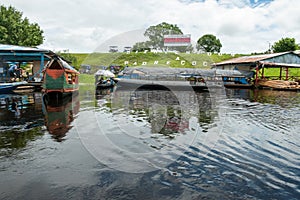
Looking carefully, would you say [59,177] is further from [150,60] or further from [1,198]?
[150,60]

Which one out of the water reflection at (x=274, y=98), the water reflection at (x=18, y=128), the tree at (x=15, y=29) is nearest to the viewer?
the water reflection at (x=18, y=128)

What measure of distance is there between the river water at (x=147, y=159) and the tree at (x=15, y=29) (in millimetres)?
32564

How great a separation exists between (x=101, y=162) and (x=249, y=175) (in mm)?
3267

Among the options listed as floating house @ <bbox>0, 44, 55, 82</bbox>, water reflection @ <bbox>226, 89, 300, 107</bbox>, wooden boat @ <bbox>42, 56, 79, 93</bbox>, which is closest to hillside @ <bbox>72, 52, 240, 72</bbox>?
floating house @ <bbox>0, 44, 55, 82</bbox>

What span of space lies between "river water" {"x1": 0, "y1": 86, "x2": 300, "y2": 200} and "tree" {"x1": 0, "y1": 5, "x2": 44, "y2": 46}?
3256 cm

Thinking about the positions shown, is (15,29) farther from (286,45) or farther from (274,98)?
(286,45)

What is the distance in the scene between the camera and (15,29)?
3662 cm

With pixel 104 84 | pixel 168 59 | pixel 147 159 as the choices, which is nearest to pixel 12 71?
pixel 104 84

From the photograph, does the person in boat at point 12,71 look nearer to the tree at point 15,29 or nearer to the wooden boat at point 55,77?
the wooden boat at point 55,77

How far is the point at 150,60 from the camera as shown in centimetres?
5600

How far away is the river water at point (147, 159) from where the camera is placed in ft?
13.5

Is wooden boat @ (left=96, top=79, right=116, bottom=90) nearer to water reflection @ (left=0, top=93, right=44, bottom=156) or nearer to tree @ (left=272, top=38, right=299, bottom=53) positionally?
water reflection @ (left=0, top=93, right=44, bottom=156)

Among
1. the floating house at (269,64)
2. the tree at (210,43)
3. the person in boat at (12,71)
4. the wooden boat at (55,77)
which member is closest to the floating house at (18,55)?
the person in boat at (12,71)

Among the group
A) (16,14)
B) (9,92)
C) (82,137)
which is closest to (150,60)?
(16,14)
